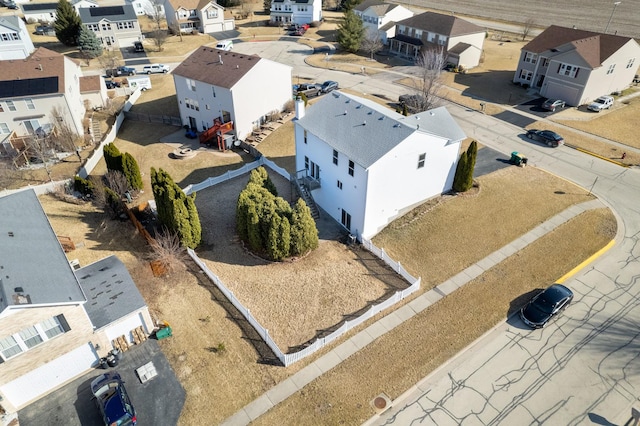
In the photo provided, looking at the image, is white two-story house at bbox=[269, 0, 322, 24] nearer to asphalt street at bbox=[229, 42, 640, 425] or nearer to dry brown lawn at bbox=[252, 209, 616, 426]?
dry brown lawn at bbox=[252, 209, 616, 426]

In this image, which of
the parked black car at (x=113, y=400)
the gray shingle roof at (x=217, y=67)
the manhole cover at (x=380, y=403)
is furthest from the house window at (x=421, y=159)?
the parked black car at (x=113, y=400)

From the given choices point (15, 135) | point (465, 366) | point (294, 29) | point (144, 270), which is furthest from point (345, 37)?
point (465, 366)

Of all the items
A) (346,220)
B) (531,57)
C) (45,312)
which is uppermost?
(531,57)

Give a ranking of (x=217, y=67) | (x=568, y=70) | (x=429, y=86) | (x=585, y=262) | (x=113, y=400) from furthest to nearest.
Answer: (x=568, y=70)
(x=429, y=86)
(x=217, y=67)
(x=585, y=262)
(x=113, y=400)

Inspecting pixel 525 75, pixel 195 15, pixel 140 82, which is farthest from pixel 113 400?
pixel 195 15

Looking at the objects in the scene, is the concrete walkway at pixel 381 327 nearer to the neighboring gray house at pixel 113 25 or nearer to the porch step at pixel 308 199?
the porch step at pixel 308 199

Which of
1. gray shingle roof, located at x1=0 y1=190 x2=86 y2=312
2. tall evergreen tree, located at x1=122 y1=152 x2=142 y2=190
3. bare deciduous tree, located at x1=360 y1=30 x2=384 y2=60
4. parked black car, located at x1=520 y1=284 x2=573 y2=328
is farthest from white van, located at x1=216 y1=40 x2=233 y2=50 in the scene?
parked black car, located at x1=520 y1=284 x2=573 y2=328

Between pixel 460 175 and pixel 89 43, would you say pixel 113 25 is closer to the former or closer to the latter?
pixel 89 43
